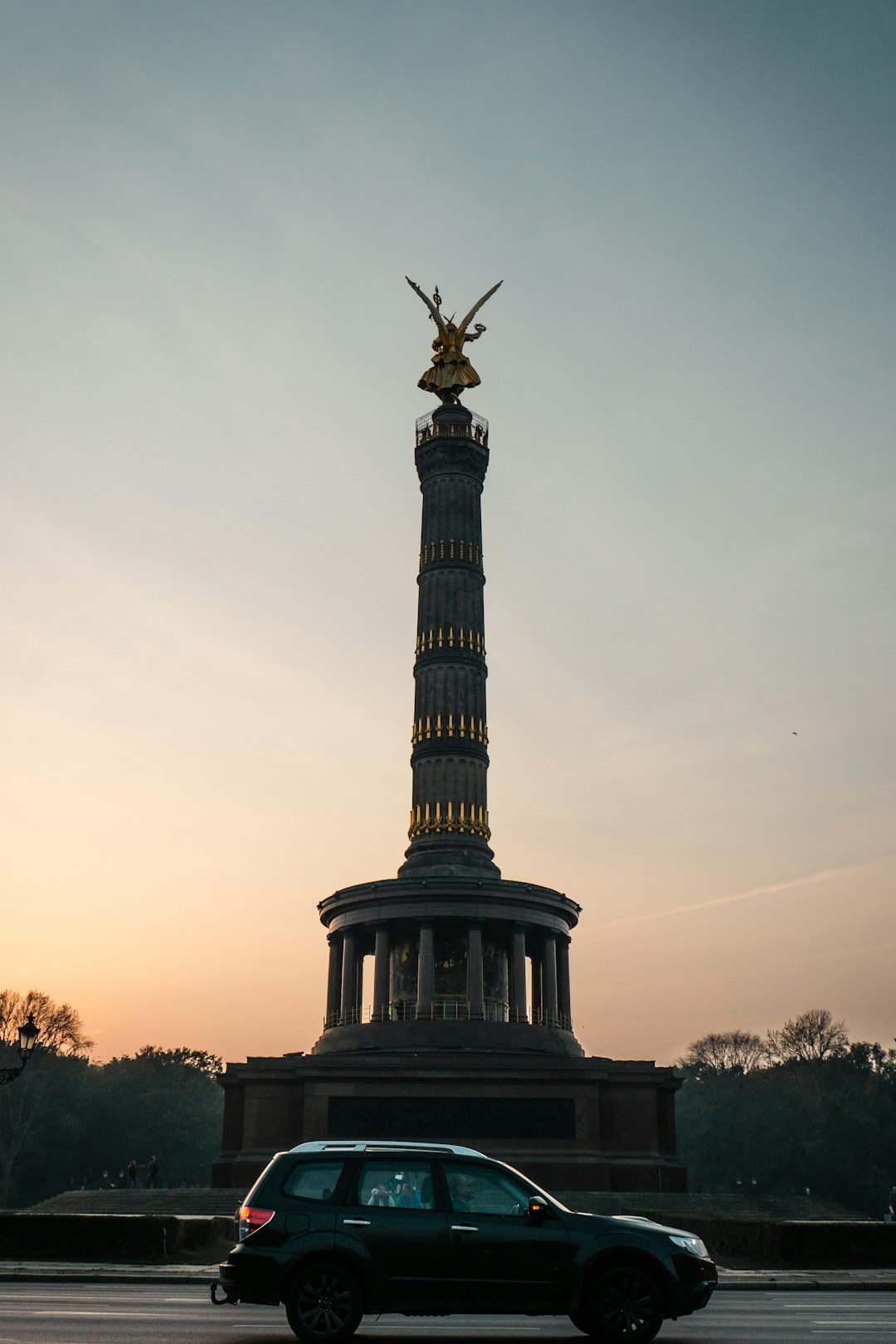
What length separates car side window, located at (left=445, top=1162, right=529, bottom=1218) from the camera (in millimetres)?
11008

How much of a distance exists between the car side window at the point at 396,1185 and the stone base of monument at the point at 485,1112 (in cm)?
3101

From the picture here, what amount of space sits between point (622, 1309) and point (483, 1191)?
1.56 metres

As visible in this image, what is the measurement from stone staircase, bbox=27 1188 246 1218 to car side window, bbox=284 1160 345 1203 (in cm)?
2765

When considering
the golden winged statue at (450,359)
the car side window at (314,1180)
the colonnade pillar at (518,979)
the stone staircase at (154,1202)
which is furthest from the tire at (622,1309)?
the golden winged statue at (450,359)

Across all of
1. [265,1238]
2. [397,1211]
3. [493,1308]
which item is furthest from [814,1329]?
[265,1238]

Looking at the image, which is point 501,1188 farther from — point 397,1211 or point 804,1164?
point 804,1164

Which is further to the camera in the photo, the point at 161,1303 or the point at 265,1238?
the point at 161,1303

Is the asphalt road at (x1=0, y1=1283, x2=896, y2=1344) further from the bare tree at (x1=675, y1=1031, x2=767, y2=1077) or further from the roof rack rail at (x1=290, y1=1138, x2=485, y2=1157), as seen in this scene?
the bare tree at (x1=675, y1=1031, x2=767, y2=1077)

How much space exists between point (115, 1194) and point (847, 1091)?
Result: 6117 cm

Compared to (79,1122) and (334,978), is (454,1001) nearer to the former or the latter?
(334,978)

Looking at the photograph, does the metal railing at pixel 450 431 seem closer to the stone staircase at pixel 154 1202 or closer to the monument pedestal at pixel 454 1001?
the monument pedestal at pixel 454 1001

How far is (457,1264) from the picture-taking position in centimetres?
1069

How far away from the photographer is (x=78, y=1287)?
58.3 feet

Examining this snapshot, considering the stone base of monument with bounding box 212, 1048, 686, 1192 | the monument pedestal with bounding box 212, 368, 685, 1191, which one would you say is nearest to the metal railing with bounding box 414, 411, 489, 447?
the monument pedestal with bounding box 212, 368, 685, 1191
